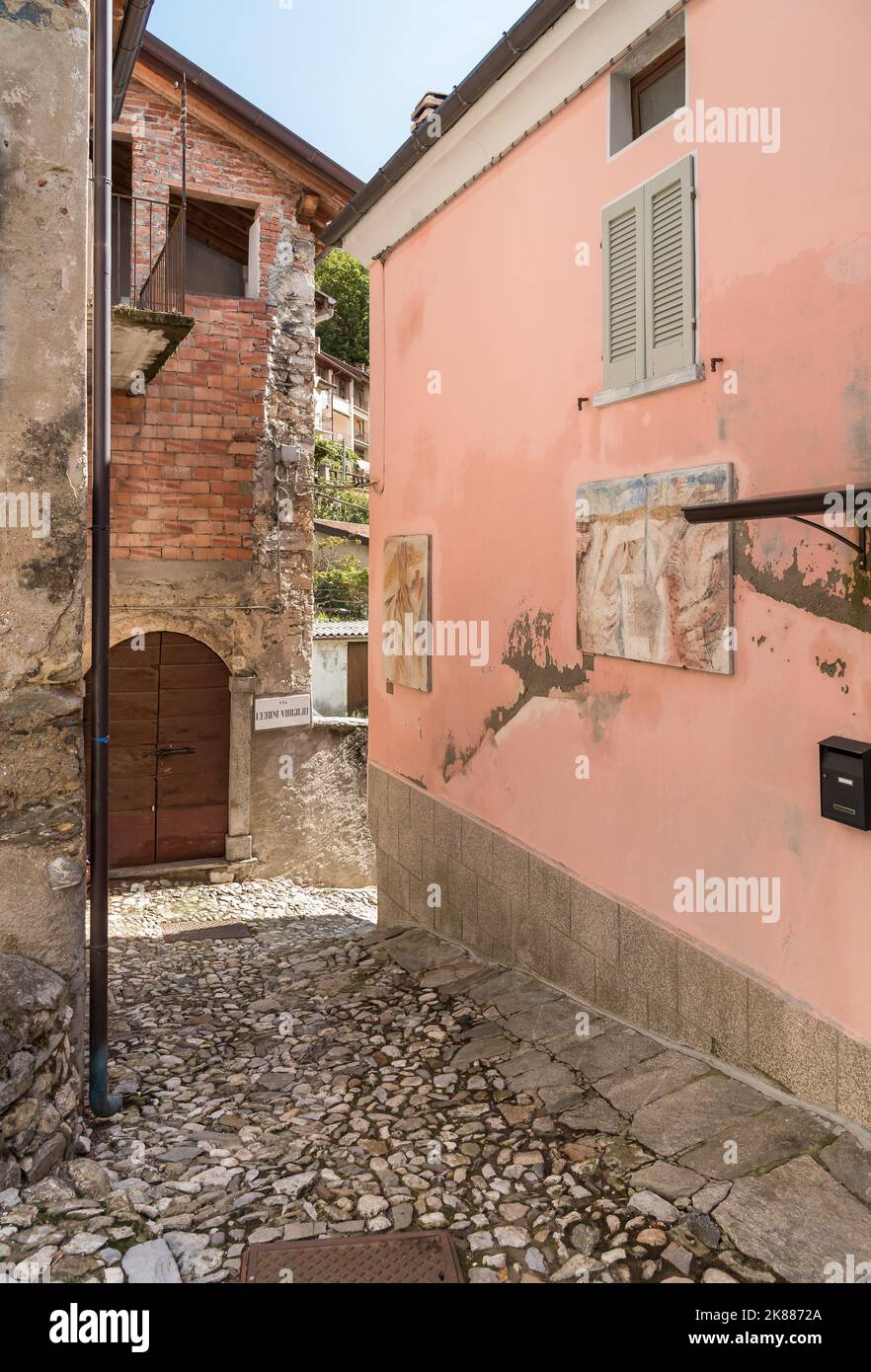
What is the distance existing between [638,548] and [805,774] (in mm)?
1466

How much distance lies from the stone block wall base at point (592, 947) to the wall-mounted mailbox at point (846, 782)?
841mm

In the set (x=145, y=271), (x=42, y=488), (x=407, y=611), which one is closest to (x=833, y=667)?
(x=42, y=488)

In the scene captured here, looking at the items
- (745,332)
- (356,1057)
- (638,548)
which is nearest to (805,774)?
(638,548)

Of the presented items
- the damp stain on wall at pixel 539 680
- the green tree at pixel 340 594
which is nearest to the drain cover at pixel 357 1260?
the damp stain on wall at pixel 539 680

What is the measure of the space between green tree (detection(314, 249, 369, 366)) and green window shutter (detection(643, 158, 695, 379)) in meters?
28.7

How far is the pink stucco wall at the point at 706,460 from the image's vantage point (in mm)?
3707

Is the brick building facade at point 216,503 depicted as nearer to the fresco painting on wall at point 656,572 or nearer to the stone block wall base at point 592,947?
Result: the stone block wall base at point 592,947

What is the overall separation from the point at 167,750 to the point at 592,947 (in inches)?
245

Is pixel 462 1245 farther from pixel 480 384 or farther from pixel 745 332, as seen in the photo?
pixel 480 384

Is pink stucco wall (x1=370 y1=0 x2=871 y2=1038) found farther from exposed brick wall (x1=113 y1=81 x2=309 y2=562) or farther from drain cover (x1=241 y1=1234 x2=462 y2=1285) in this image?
→ exposed brick wall (x1=113 y1=81 x2=309 y2=562)

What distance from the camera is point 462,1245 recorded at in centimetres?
324

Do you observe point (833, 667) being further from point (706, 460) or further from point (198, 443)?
point (198, 443)

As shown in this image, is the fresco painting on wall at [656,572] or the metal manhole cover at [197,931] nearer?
the fresco painting on wall at [656,572]

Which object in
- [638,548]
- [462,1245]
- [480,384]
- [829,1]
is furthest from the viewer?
[480,384]
